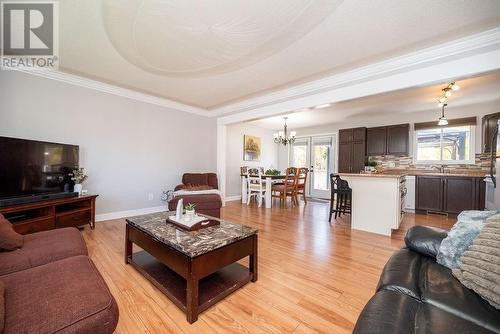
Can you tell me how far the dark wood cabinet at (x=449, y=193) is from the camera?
13.4 ft

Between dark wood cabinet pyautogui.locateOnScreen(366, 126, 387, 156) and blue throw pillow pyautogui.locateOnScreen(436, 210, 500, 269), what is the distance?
14.9 feet

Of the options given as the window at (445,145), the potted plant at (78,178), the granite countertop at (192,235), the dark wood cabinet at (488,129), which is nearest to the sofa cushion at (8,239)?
the granite countertop at (192,235)

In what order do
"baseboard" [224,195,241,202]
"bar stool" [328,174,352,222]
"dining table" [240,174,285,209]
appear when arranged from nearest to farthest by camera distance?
"bar stool" [328,174,352,222], "dining table" [240,174,285,209], "baseboard" [224,195,241,202]

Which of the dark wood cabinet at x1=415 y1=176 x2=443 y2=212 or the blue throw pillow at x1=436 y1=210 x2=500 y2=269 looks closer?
the blue throw pillow at x1=436 y1=210 x2=500 y2=269

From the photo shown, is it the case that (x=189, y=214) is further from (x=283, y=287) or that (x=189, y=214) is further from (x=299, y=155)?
(x=299, y=155)

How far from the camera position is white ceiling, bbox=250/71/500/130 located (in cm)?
Answer: 330

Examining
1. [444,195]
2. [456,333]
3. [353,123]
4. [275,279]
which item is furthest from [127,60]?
[444,195]

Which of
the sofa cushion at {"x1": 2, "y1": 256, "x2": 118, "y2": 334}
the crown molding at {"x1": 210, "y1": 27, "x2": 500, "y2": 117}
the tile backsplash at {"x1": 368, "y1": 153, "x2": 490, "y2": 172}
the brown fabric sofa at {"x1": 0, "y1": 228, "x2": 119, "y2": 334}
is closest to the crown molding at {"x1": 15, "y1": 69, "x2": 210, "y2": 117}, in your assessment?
the crown molding at {"x1": 210, "y1": 27, "x2": 500, "y2": 117}

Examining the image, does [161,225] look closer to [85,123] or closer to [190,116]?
[85,123]

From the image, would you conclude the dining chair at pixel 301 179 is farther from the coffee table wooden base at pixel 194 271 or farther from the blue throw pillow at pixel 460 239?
the blue throw pillow at pixel 460 239

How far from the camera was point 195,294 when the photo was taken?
4.53ft

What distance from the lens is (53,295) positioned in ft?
3.07

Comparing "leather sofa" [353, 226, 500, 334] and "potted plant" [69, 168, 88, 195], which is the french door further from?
"potted plant" [69, 168, 88, 195]

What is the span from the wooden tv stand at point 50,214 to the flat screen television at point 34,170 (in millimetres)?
146
